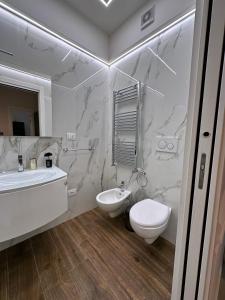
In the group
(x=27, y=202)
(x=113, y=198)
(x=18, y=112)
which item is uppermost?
(x=18, y=112)

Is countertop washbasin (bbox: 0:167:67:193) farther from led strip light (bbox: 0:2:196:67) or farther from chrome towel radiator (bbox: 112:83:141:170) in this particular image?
led strip light (bbox: 0:2:196:67)

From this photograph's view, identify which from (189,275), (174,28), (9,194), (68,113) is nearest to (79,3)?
(174,28)

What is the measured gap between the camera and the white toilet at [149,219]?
1.31 metres

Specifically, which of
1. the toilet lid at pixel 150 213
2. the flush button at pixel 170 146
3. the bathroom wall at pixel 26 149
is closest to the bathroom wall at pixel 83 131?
the bathroom wall at pixel 26 149

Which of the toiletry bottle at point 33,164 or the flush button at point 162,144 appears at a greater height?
the flush button at point 162,144

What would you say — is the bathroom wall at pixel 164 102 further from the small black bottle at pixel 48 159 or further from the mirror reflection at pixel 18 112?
the mirror reflection at pixel 18 112

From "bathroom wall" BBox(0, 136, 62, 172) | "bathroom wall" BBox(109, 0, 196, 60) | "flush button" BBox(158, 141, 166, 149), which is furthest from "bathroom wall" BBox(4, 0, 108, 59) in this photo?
"flush button" BBox(158, 141, 166, 149)

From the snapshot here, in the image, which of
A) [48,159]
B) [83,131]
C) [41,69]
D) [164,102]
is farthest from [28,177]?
[164,102]

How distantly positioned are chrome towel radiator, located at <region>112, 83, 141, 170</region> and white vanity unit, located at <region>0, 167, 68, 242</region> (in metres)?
0.96

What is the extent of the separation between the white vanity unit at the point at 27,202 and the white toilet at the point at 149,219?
0.75m

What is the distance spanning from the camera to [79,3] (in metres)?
1.69

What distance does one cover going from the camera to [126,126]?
81.7 inches

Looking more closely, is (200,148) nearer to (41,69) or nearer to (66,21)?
(41,69)

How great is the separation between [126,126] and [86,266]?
167cm
